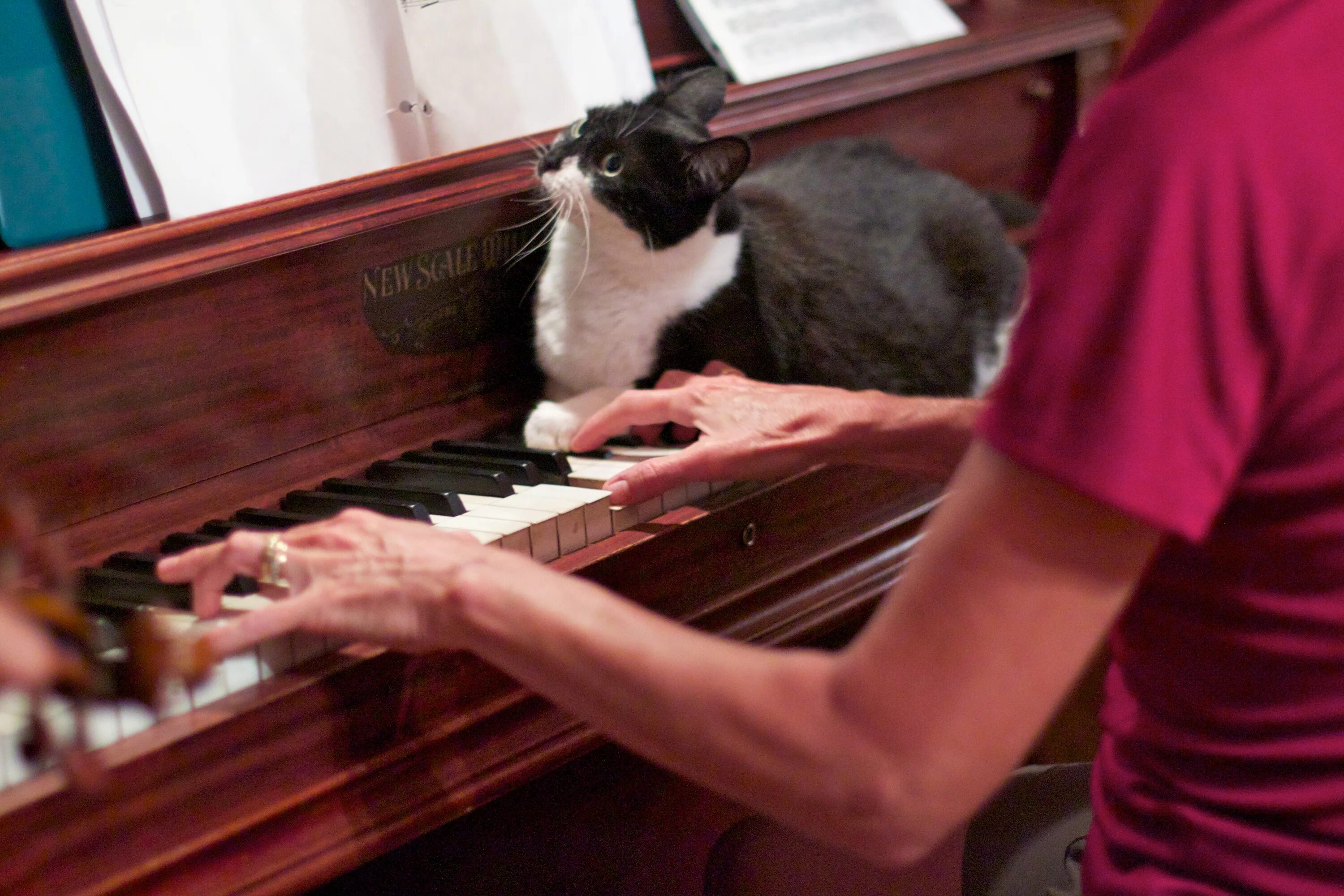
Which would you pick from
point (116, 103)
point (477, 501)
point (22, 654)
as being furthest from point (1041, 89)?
point (22, 654)

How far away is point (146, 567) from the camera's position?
37.1 inches

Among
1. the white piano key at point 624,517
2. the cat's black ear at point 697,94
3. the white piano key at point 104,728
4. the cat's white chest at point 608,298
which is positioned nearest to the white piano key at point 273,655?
the white piano key at point 104,728

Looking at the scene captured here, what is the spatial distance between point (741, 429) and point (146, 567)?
542 mm

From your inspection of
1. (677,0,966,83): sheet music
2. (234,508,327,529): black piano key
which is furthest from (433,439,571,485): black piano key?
(677,0,966,83): sheet music

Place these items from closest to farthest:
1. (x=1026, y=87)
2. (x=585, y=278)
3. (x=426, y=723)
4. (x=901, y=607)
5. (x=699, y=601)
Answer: (x=901, y=607)
(x=426, y=723)
(x=699, y=601)
(x=585, y=278)
(x=1026, y=87)

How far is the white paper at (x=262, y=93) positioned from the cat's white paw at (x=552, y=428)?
31cm

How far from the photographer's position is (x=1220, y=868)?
26.3 inches

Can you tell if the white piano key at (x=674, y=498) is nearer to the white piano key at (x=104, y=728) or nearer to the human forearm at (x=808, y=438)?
the human forearm at (x=808, y=438)

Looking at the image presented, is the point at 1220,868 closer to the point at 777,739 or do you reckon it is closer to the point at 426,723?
the point at 777,739

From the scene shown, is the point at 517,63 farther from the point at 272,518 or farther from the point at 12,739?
the point at 12,739

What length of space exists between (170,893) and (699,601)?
1.78ft

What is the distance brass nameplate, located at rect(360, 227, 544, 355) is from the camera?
1.16m

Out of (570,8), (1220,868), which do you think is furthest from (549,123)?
(1220,868)

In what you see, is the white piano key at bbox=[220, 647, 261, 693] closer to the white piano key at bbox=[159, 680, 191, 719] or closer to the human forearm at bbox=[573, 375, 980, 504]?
the white piano key at bbox=[159, 680, 191, 719]
